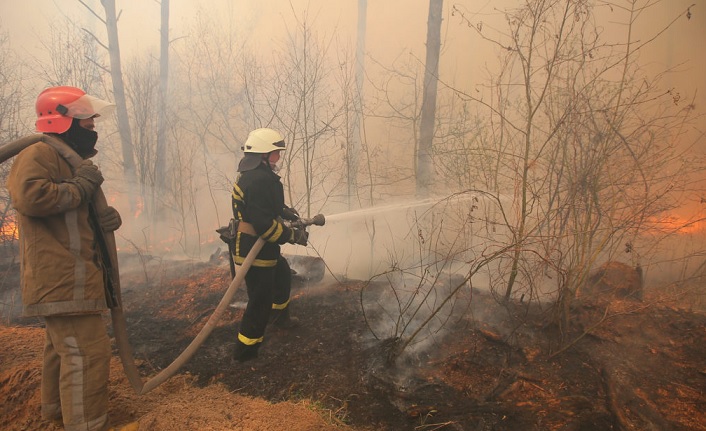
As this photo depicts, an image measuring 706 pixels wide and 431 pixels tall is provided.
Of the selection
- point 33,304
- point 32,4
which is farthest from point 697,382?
point 32,4

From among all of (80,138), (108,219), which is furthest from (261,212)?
(80,138)

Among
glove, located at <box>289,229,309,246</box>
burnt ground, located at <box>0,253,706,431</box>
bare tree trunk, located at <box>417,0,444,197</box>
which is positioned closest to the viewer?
burnt ground, located at <box>0,253,706,431</box>

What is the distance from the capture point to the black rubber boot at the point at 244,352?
145 inches

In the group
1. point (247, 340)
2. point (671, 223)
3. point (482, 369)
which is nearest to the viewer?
point (482, 369)

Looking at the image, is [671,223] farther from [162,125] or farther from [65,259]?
[162,125]

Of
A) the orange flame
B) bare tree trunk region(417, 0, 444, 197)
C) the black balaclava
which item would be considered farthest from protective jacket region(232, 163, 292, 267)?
bare tree trunk region(417, 0, 444, 197)

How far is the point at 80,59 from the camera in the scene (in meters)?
9.84

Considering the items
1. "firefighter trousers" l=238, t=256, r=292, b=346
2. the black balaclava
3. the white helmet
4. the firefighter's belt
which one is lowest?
"firefighter trousers" l=238, t=256, r=292, b=346

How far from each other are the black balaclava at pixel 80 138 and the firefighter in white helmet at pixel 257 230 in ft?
3.98

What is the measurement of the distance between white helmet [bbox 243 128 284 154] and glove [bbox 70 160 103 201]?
1.37 meters

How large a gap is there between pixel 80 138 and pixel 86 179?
374 millimetres

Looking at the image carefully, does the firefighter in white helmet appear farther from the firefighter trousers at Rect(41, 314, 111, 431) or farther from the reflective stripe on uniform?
the firefighter trousers at Rect(41, 314, 111, 431)

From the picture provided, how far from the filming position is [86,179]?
254 centimetres

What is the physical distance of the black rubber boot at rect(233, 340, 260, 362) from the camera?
145 inches
